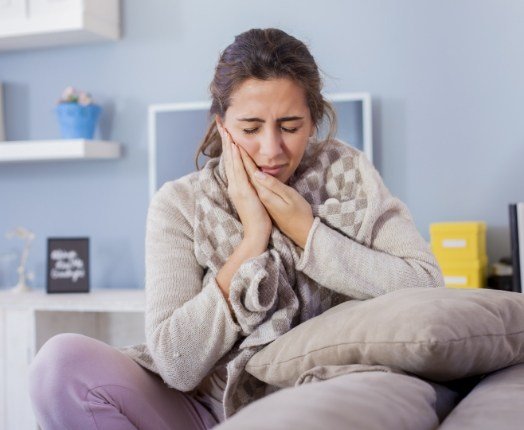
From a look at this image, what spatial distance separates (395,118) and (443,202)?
0.35 m

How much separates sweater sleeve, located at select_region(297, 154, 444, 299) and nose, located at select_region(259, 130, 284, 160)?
6.4 inches

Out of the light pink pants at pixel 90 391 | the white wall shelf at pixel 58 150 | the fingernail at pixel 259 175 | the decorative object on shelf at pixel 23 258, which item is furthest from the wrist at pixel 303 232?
the decorative object on shelf at pixel 23 258

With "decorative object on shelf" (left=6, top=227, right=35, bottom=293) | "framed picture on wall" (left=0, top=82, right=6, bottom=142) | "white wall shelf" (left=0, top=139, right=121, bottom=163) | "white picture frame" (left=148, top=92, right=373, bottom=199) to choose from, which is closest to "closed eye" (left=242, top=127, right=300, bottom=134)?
"white picture frame" (left=148, top=92, right=373, bottom=199)

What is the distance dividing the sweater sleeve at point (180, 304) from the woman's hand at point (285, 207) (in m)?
0.15

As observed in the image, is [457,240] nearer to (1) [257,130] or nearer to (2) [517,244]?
(2) [517,244]

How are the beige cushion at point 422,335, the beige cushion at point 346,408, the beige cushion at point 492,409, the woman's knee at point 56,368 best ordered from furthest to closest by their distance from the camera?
the woman's knee at point 56,368 < the beige cushion at point 422,335 < the beige cushion at point 492,409 < the beige cushion at point 346,408

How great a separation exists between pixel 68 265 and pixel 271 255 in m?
1.93

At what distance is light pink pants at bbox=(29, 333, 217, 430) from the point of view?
1457 millimetres

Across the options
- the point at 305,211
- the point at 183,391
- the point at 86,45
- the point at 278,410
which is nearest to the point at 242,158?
the point at 305,211

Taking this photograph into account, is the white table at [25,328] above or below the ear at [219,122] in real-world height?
below

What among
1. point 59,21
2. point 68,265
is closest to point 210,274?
point 68,265

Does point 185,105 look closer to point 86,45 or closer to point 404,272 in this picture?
point 86,45

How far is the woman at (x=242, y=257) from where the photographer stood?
1.49 metres

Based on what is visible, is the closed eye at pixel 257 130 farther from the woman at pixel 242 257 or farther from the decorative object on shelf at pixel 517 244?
the decorative object on shelf at pixel 517 244
